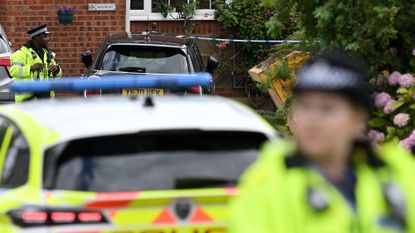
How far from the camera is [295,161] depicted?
2668mm

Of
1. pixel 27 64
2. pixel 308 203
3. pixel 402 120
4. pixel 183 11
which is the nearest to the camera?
pixel 308 203

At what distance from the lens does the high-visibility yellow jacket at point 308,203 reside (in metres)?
2.59

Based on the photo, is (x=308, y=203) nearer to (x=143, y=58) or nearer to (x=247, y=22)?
(x=143, y=58)

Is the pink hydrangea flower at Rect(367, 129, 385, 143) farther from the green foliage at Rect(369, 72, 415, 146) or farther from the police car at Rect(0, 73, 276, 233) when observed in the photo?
the police car at Rect(0, 73, 276, 233)

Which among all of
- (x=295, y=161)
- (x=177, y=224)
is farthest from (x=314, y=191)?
(x=177, y=224)

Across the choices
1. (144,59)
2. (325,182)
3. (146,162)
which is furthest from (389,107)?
(325,182)

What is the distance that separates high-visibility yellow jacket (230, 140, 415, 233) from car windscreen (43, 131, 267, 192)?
164cm

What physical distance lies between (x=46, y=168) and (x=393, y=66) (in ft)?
16.3

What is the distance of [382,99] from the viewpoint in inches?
328

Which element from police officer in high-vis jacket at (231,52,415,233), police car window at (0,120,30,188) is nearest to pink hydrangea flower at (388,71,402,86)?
police car window at (0,120,30,188)

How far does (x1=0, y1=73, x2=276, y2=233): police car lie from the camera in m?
4.24

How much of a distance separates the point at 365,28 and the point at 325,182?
584cm

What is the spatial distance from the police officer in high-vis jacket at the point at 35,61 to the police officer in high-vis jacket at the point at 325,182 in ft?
29.5

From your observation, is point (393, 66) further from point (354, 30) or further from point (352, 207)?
point (352, 207)
